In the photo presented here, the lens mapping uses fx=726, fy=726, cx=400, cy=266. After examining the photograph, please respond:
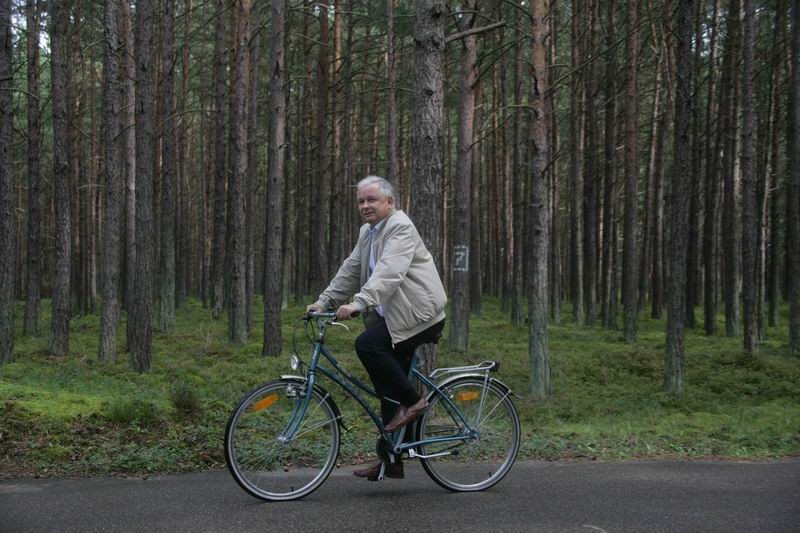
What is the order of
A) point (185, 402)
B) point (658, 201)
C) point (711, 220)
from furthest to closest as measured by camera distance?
point (658, 201), point (711, 220), point (185, 402)

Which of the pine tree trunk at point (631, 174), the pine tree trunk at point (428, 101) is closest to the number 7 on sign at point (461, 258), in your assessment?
the pine tree trunk at point (631, 174)

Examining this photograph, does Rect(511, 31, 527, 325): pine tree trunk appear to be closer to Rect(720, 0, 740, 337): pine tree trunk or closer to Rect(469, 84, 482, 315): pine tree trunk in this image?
Rect(469, 84, 482, 315): pine tree trunk

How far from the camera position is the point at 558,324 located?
82.2ft

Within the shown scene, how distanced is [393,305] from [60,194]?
1302 centimetres

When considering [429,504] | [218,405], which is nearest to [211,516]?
[429,504]

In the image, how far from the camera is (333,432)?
573 centimetres

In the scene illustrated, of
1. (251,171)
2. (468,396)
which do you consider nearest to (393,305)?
(468,396)

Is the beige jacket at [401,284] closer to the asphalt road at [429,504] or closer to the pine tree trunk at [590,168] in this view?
the asphalt road at [429,504]

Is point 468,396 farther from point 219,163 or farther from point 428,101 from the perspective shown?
point 219,163

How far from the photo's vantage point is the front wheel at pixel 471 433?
5.91 metres

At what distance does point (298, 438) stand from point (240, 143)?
14.6 meters

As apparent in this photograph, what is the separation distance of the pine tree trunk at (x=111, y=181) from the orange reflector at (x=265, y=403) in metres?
10.9

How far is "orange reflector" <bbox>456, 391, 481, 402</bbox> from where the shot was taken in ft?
19.9

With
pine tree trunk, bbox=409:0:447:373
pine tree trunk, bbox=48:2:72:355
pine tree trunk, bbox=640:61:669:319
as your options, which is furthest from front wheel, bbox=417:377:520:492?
pine tree trunk, bbox=640:61:669:319
